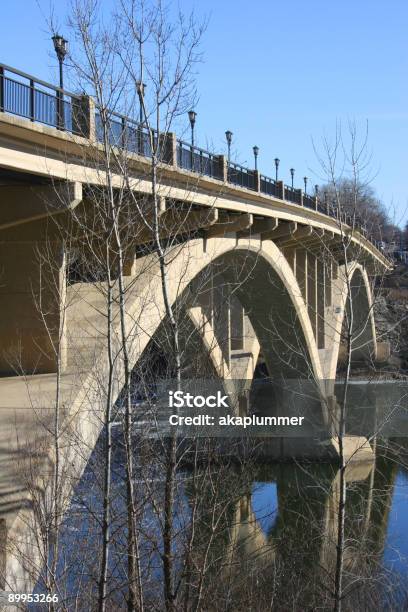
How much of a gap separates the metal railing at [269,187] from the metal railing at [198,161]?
16.5ft

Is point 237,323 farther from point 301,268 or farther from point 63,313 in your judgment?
point 63,313

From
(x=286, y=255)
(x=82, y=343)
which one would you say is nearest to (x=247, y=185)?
(x=286, y=255)

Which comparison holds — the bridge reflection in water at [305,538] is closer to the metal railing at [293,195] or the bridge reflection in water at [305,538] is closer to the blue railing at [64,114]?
the blue railing at [64,114]

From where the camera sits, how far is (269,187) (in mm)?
24516

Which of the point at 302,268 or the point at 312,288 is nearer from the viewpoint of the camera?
the point at 302,268

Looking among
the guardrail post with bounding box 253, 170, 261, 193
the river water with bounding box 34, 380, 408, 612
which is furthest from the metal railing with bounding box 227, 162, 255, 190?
the river water with bounding box 34, 380, 408, 612

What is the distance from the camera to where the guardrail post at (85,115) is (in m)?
10.3

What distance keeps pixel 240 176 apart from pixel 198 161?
185 inches

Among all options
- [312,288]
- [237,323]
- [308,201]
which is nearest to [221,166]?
[308,201]

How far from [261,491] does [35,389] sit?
64.7 ft

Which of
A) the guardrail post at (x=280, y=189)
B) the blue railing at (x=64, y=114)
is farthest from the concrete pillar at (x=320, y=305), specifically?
the blue railing at (x=64, y=114)

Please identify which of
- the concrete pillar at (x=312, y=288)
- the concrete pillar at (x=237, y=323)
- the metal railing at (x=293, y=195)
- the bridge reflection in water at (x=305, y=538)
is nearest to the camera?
the bridge reflection in water at (x=305, y=538)

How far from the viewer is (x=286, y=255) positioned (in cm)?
3058

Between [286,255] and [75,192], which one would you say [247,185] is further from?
[75,192]
